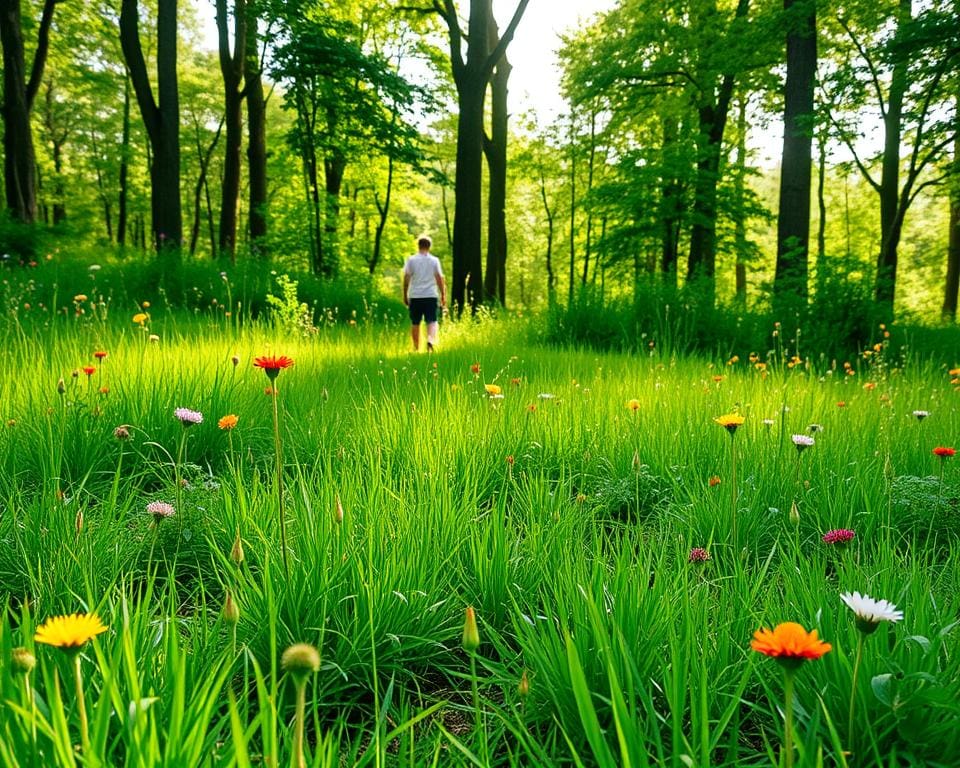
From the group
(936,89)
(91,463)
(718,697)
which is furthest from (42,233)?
(936,89)

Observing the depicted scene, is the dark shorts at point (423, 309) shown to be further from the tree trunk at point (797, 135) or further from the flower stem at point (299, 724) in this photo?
the flower stem at point (299, 724)

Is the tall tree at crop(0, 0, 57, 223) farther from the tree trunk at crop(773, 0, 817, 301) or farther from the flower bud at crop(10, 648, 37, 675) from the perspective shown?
the flower bud at crop(10, 648, 37, 675)

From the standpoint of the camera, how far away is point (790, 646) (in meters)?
0.69

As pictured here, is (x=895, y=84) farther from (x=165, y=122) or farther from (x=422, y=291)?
(x=165, y=122)

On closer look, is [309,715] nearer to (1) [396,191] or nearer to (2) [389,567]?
(2) [389,567]

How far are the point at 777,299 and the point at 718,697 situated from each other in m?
7.49

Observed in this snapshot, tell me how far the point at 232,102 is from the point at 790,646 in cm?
1591

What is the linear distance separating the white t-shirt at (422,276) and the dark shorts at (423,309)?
0.20ft

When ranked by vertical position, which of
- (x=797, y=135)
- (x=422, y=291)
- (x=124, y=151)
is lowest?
(x=422, y=291)

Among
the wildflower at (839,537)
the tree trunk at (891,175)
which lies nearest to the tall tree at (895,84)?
the tree trunk at (891,175)

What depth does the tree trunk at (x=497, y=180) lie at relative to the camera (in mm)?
15016

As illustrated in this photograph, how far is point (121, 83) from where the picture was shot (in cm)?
2316

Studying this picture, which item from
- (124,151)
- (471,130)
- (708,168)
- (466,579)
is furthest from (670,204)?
(124,151)

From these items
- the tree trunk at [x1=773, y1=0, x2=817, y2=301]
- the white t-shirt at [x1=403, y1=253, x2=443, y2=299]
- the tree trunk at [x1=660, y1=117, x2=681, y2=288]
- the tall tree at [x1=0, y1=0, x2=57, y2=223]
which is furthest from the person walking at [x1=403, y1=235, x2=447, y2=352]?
the tall tree at [x1=0, y1=0, x2=57, y2=223]
